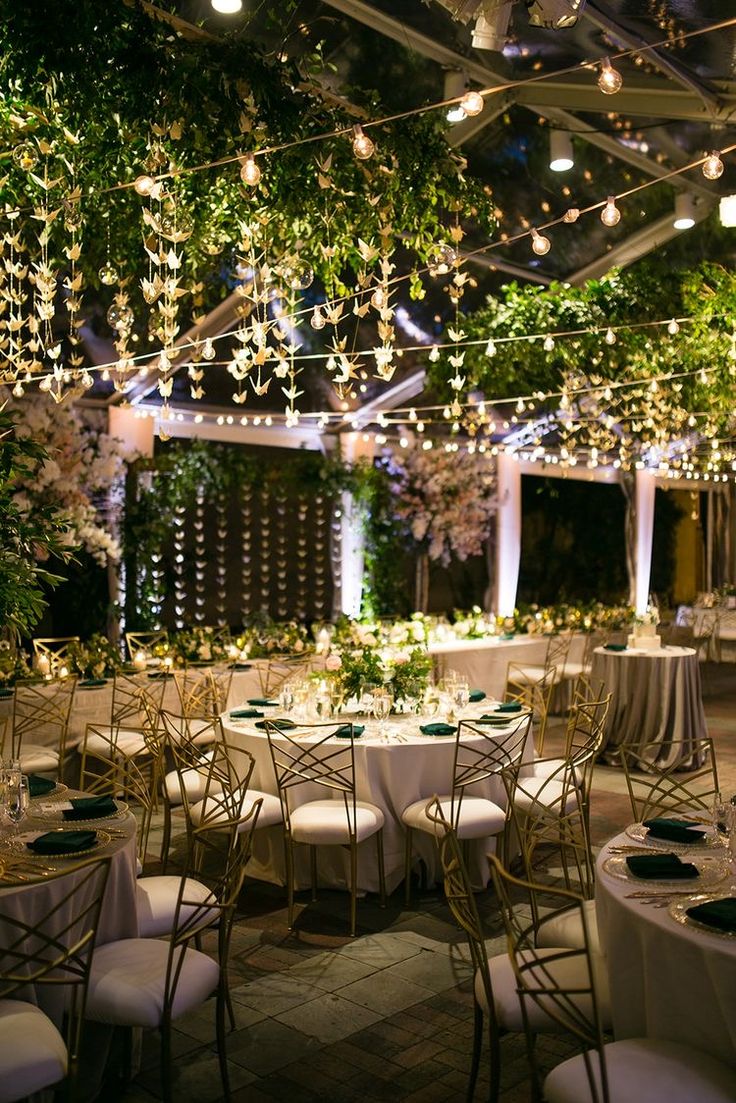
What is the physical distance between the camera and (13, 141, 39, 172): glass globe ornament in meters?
4.88

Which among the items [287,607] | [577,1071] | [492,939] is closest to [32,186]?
[492,939]

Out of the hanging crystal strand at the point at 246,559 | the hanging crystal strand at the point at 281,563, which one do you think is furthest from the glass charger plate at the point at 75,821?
the hanging crystal strand at the point at 281,563

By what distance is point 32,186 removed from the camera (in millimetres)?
5262

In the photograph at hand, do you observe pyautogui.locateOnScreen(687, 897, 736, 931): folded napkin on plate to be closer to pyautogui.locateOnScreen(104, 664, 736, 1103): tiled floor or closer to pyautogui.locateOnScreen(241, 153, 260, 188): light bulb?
pyautogui.locateOnScreen(104, 664, 736, 1103): tiled floor

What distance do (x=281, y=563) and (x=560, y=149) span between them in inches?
213

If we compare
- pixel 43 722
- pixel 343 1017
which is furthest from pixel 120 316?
pixel 343 1017

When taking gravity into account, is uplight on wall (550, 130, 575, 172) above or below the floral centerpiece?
above

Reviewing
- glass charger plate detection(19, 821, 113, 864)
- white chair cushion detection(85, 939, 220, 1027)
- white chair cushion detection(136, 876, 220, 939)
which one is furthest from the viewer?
white chair cushion detection(136, 876, 220, 939)

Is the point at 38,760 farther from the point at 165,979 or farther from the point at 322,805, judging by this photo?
the point at 165,979

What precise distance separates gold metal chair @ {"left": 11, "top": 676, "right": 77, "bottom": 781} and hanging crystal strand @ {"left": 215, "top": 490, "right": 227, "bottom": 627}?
375 cm

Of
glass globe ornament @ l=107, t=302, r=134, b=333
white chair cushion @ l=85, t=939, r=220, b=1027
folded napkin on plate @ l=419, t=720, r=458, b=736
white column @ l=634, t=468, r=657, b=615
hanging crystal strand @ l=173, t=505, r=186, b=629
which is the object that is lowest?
white chair cushion @ l=85, t=939, r=220, b=1027

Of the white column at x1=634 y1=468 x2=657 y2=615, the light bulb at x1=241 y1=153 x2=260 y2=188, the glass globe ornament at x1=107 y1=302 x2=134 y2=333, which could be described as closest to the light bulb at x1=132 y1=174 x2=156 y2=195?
the light bulb at x1=241 y1=153 x2=260 y2=188

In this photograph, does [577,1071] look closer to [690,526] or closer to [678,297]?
[678,297]

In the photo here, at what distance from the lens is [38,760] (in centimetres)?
621
